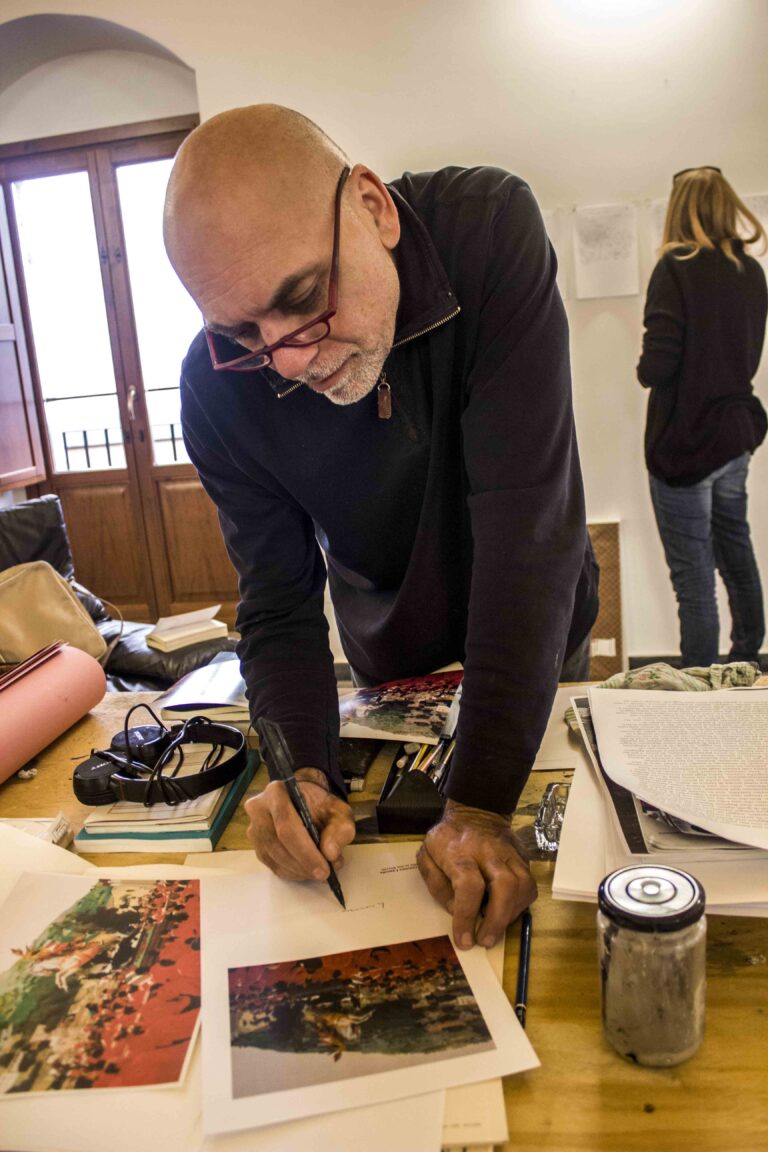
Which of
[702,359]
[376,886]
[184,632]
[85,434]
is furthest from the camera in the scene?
[85,434]

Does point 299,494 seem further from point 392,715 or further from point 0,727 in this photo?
point 0,727

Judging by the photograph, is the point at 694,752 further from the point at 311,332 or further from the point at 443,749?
the point at 311,332

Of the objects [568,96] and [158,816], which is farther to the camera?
[568,96]

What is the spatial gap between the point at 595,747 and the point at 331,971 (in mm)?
363

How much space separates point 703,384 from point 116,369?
2714 millimetres

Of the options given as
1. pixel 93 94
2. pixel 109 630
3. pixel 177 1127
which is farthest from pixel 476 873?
pixel 93 94

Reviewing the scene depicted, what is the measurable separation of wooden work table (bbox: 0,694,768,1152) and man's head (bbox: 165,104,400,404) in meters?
0.63

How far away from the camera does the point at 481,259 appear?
3.41ft

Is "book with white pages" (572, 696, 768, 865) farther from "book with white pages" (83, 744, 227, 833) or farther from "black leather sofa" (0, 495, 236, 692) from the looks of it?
"black leather sofa" (0, 495, 236, 692)

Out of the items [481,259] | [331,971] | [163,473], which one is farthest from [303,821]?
[163,473]

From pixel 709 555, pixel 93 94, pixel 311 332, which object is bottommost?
pixel 709 555

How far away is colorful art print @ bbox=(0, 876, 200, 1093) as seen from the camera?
2.05 ft

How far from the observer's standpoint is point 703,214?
9.17 feet

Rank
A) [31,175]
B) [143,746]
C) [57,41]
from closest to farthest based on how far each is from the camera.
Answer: [143,746], [57,41], [31,175]
